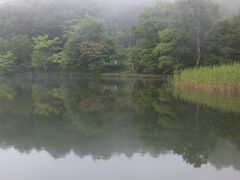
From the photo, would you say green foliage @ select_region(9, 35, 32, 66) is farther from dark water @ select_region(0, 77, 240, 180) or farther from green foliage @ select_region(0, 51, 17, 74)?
dark water @ select_region(0, 77, 240, 180)

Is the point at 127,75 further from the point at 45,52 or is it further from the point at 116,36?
the point at 45,52

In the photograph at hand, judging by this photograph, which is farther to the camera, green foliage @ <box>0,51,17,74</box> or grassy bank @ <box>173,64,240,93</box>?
green foliage @ <box>0,51,17,74</box>

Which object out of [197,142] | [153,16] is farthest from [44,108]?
[153,16]

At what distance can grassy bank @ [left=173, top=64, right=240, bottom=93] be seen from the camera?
15148 mm

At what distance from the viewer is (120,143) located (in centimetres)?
799

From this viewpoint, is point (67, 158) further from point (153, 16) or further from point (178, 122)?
point (153, 16)

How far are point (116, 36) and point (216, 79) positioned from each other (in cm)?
2655

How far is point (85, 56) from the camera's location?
124 feet

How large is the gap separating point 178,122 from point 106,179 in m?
5.00

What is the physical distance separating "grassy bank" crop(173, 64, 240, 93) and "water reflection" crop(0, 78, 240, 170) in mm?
2342

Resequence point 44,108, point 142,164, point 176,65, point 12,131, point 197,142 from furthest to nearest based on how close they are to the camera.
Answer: point 176,65, point 44,108, point 12,131, point 197,142, point 142,164

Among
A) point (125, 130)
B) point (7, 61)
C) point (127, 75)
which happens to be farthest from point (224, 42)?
point (7, 61)

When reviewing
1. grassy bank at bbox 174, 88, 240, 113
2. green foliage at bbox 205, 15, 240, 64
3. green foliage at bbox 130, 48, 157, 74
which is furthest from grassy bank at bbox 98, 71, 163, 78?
grassy bank at bbox 174, 88, 240, 113

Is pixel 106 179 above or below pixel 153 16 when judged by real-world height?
below
